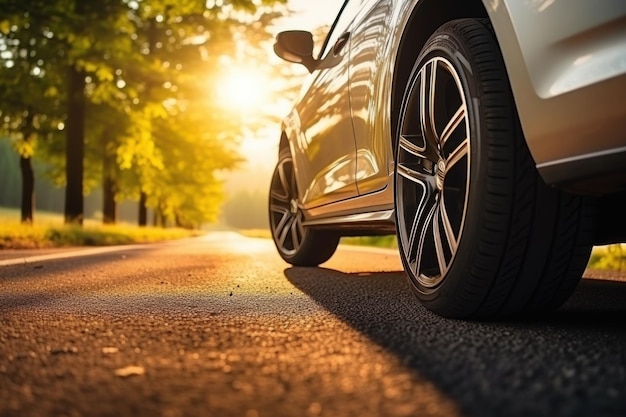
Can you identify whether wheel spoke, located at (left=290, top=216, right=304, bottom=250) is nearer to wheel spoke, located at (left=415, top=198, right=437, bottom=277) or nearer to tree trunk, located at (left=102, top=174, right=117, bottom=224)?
wheel spoke, located at (left=415, top=198, right=437, bottom=277)

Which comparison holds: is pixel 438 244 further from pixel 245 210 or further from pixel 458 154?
pixel 245 210

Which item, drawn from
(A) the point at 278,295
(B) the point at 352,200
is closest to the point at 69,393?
(A) the point at 278,295

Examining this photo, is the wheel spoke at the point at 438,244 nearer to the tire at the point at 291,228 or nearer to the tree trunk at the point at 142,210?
the tire at the point at 291,228

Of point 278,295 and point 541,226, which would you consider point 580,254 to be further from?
point 278,295

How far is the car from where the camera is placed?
1.75m

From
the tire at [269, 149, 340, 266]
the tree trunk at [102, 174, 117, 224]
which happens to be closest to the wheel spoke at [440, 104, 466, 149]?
the tire at [269, 149, 340, 266]

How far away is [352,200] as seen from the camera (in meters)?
3.53

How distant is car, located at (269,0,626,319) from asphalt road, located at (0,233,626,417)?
0.20 metres

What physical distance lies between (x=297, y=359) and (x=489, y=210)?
0.81m

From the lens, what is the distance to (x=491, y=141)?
206cm

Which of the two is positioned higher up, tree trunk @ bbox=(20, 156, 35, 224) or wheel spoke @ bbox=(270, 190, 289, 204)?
tree trunk @ bbox=(20, 156, 35, 224)

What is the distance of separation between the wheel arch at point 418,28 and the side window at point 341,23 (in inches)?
36.0

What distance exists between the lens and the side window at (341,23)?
146 inches

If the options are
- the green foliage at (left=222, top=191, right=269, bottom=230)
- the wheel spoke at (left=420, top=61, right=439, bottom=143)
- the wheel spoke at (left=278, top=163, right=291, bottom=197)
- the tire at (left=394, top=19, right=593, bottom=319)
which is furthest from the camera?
the green foliage at (left=222, top=191, right=269, bottom=230)
